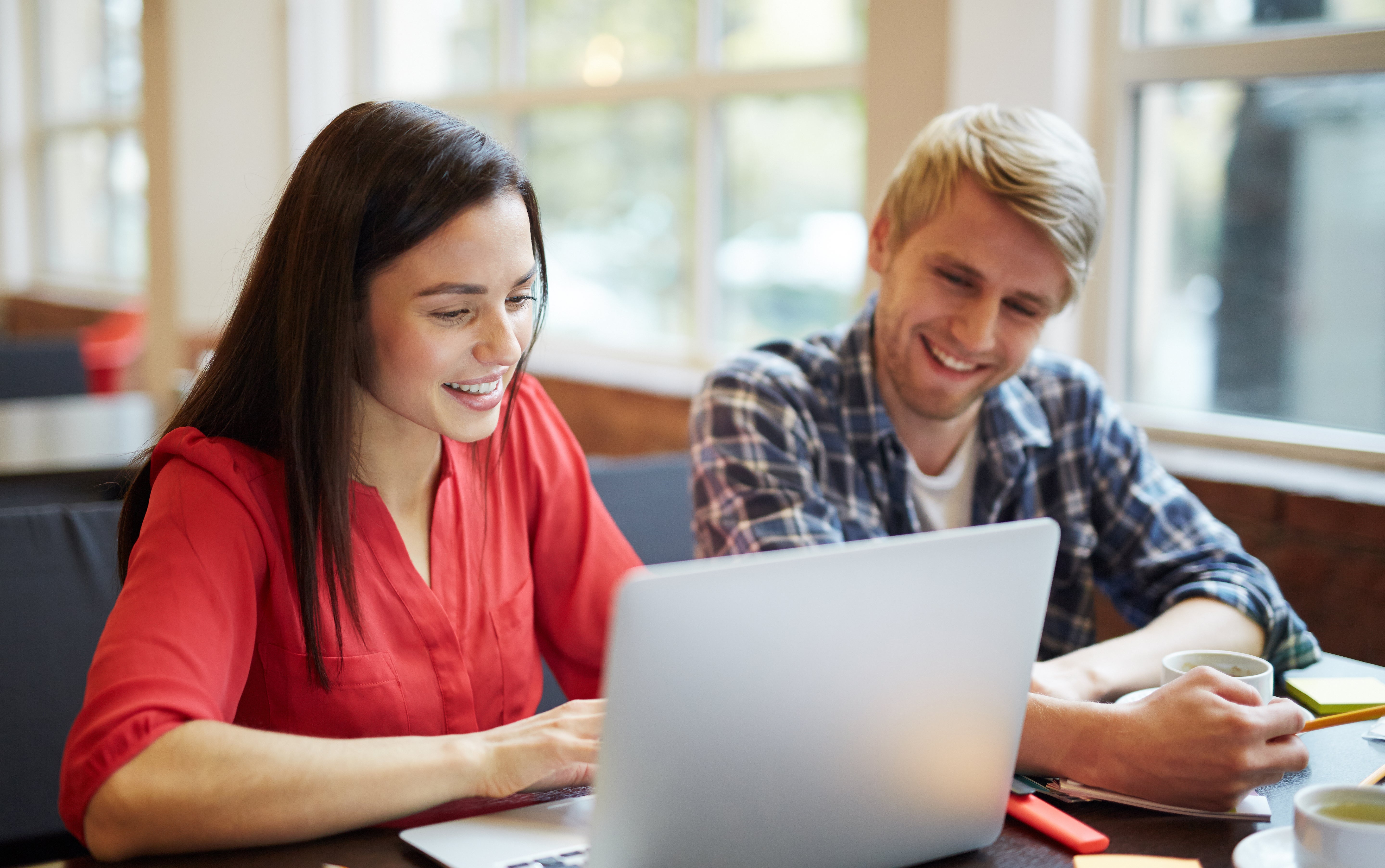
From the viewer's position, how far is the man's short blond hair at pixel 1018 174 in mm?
1429

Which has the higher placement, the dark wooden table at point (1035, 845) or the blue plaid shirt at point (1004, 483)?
Answer: the blue plaid shirt at point (1004, 483)

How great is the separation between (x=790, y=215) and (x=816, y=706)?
2.72m

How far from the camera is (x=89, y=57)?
22.2ft

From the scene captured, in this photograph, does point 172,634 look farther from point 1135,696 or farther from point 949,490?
point 949,490

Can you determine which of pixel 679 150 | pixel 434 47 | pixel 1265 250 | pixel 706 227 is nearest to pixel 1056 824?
pixel 1265 250

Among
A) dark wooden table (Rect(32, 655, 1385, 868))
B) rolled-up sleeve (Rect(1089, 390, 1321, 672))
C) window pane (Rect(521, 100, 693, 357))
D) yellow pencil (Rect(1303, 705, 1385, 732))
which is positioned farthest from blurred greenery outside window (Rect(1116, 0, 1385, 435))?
window pane (Rect(521, 100, 693, 357))

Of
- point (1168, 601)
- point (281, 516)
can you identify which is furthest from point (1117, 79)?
point (281, 516)

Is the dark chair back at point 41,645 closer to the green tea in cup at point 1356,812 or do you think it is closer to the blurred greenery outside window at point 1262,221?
the green tea in cup at point 1356,812

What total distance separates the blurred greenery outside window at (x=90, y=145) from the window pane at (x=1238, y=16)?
5176 mm

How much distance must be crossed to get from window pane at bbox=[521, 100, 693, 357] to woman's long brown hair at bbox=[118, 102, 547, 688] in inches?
99.5

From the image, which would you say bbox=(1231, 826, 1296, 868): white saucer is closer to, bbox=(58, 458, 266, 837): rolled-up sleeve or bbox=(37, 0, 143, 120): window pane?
bbox=(58, 458, 266, 837): rolled-up sleeve

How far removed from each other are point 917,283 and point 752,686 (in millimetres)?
870

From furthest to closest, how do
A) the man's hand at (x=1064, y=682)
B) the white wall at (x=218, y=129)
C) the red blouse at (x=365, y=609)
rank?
the white wall at (x=218, y=129)
the man's hand at (x=1064, y=682)
the red blouse at (x=365, y=609)

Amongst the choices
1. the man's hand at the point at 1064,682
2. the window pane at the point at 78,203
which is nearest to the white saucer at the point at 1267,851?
the man's hand at the point at 1064,682
